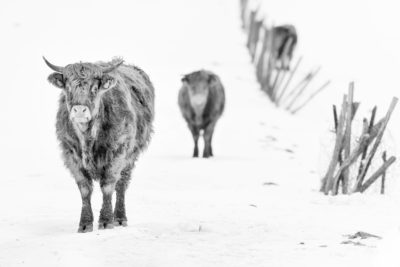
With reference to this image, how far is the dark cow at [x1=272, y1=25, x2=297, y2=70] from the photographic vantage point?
922 inches

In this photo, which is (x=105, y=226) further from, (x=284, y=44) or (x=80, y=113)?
(x=284, y=44)

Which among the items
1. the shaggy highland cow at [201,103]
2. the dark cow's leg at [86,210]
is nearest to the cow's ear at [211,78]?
the shaggy highland cow at [201,103]

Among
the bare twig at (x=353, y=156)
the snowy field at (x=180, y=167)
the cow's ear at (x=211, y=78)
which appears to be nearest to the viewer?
the snowy field at (x=180, y=167)

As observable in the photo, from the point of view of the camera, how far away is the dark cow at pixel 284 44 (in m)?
23.4

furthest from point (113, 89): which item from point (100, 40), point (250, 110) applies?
point (100, 40)

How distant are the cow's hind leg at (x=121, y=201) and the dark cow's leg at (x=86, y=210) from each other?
39 cm

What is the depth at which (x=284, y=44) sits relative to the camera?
2414 cm

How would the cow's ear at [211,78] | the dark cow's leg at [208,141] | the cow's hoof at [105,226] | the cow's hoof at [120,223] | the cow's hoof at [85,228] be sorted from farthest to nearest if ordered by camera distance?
the cow's ear at [211,78], the dark cow's leg at [208,141], the cow's hoof at [120,223], the cow's hoof at [105,226], the cow's hoof at [85,228]

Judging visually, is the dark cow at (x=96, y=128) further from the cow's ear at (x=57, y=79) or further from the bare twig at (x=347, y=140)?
the bare twig at (x=347, y=140)

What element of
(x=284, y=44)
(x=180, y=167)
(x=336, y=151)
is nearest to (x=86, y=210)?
(x=336, y=151)

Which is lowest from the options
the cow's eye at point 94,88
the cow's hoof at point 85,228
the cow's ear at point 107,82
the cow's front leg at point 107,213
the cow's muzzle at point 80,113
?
the cow's hoof at point 85,228

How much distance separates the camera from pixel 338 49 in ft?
83.5

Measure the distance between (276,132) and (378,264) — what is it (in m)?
10.7

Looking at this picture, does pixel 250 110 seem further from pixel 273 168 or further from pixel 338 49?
pixel 338 49
